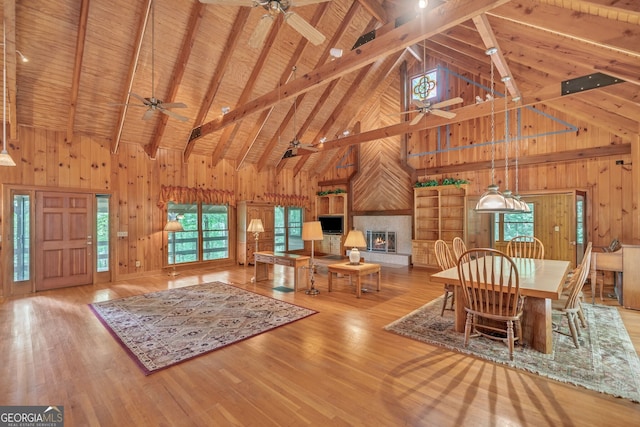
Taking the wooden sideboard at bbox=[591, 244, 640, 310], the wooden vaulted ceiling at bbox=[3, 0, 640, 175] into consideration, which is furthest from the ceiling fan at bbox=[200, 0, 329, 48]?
the wooden sideboard at bbox=[591, 244, 640, 310]

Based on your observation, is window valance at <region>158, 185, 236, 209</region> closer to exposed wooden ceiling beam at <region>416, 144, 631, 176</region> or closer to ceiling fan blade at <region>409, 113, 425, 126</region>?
ceiling fan blade at <region>409, 113, 425, 126</region>

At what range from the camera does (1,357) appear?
300 cm

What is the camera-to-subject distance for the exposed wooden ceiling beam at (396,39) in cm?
291

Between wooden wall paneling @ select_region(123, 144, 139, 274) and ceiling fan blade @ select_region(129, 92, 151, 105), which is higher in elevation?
ceiling fan blade @ select_region(129, 92, 151, 105)

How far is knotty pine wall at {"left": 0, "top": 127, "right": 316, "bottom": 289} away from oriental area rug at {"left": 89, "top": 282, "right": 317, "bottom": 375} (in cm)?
223

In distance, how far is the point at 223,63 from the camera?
231 inches

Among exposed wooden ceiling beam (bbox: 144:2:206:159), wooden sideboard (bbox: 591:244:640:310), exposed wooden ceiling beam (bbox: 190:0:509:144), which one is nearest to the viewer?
exposed wooden ceiling beam (bbox: 190:0:509:144)

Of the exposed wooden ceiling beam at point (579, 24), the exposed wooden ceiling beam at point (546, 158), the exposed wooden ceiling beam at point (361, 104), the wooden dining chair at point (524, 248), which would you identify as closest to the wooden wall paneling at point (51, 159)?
the exposed wooden ceiling beam at point (361, 104)

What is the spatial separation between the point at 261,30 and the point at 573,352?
480cm

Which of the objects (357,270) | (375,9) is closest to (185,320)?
(357,270)

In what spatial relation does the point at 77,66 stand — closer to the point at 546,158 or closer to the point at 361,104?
the point at 361,104

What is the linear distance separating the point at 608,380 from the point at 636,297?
2971 mm

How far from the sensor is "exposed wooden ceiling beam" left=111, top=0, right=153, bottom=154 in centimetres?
457

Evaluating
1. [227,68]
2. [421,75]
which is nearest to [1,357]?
[227,68]
